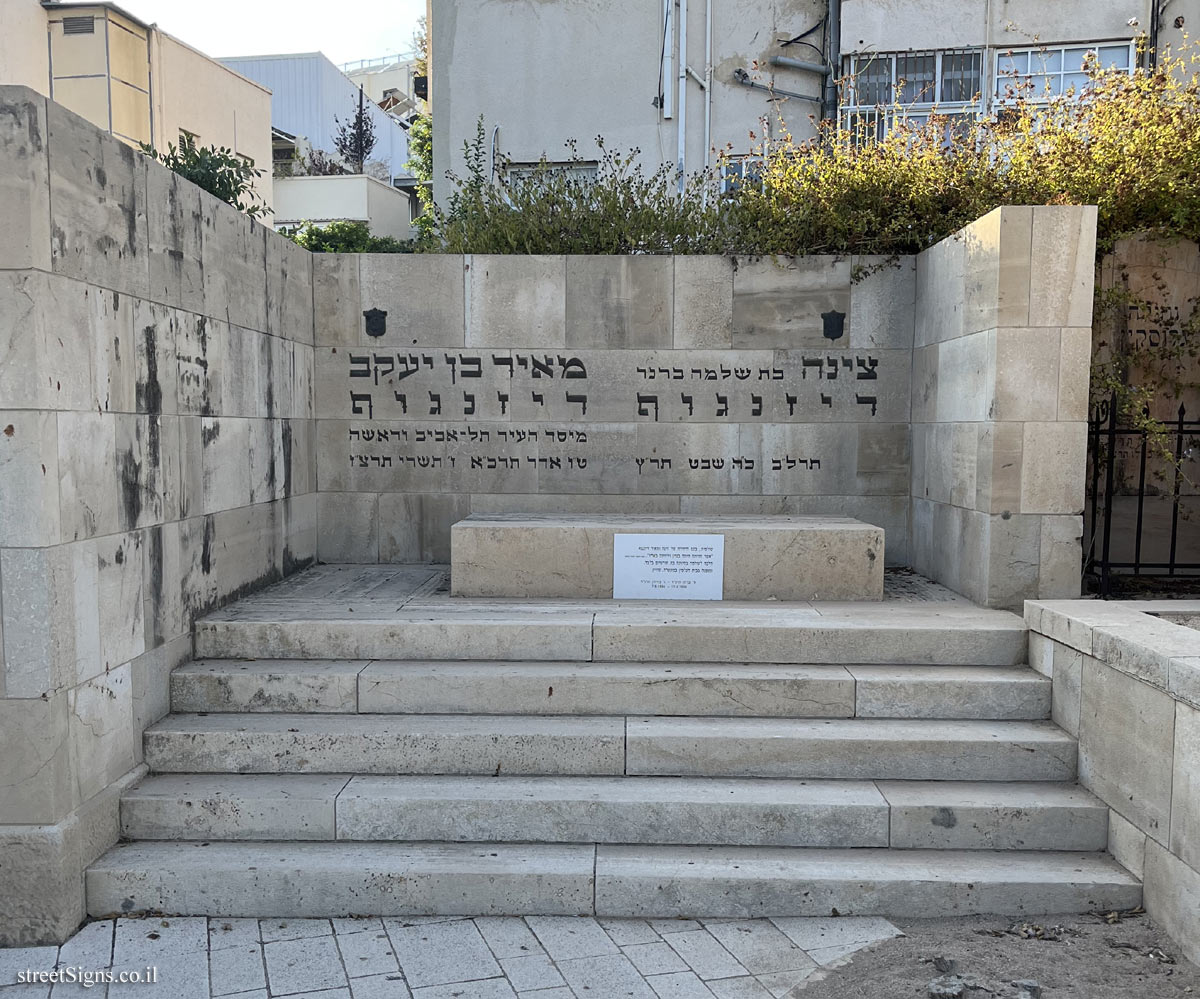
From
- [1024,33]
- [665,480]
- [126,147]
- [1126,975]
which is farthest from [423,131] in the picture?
[1126,975]

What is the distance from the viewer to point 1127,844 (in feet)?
13.2

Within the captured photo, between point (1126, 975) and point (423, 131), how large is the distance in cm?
2199

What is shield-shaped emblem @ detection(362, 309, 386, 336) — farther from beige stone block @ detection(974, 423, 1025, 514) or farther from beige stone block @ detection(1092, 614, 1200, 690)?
beige stone block @ detection(1092, 614, 1200, 690)

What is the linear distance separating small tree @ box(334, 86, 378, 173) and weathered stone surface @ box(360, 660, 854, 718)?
3525 cm

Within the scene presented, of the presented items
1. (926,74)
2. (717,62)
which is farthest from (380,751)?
(926,74)

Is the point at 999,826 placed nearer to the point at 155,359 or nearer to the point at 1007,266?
the point at 1007,266

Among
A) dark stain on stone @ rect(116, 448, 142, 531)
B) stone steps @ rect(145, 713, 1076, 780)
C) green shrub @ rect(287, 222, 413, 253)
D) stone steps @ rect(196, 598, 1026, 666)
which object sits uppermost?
green shrub @ rect(287, 222, 413, 253)

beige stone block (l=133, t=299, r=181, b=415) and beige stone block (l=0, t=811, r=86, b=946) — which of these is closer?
beige stone block (l=0, t=811, r=86, b=946)

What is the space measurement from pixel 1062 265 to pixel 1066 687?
2.55m

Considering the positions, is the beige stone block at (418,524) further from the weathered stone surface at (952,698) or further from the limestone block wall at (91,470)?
the weathered stone surface at (952,698)

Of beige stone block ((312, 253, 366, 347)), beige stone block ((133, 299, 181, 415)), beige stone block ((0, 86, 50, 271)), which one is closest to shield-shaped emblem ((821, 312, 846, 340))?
beige stone block ((312, 253, 366, 347))

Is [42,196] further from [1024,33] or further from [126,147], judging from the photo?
[1024,33]

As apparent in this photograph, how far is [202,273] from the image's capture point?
5.22m

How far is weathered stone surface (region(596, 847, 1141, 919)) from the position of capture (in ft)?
12.8
